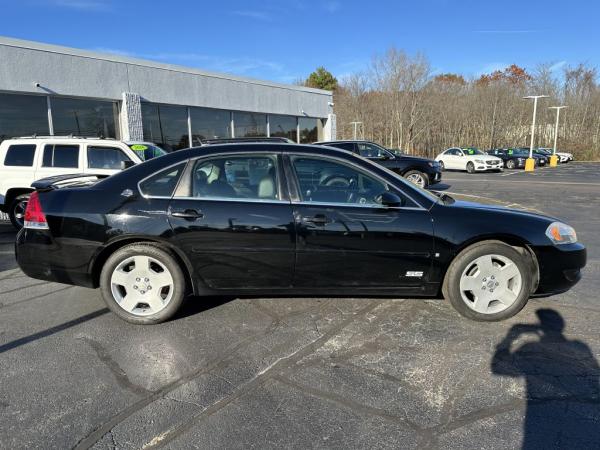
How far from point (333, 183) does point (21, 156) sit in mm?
7278

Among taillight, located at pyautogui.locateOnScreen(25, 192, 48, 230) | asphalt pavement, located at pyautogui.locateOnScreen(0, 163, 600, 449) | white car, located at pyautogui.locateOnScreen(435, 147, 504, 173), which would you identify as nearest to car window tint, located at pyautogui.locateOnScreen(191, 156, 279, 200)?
asphalt pavement, located at pyautogui.locateOnScreen(0, 163, 600, 449)

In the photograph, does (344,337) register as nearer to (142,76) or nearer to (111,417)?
(111,417)

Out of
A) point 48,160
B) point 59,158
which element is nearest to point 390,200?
point 59,158

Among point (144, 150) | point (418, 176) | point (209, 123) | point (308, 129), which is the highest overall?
point (308, 129)

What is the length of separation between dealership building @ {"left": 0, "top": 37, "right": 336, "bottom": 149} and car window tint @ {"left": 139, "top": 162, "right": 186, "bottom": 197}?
33.7ft

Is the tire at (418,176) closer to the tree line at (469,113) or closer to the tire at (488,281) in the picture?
the tire at (488,281)

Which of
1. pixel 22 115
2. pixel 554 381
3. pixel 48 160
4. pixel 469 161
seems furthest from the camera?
pixel 469 161

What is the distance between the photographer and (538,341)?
11.0ft

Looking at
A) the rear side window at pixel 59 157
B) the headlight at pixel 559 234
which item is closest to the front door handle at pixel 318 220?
the headlight at pixel 559 234

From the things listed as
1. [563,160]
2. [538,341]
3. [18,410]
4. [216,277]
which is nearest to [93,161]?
[216,277]

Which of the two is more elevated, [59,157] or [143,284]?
[59,157]

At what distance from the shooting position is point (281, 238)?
3.57 m

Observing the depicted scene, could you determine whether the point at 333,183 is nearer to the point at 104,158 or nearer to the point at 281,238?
the point at 281,238

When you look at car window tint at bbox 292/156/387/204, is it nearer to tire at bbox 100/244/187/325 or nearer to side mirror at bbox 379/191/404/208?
side mirror at bbox 379/191/404/208
